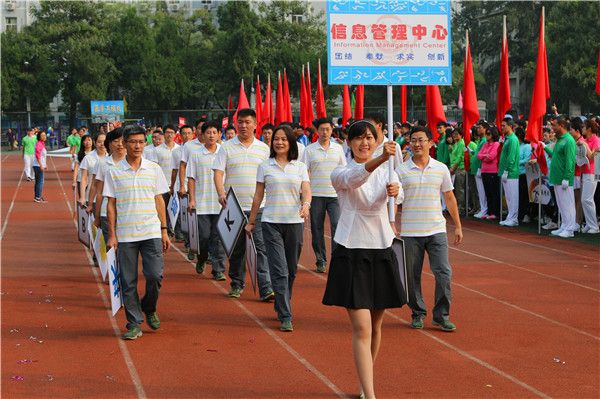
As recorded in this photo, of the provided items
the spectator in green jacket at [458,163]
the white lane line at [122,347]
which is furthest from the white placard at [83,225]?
the spectator in green jacket at [458,163]

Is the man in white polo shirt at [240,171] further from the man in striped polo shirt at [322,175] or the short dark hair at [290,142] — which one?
the man in striped polo shirt at [322,175]

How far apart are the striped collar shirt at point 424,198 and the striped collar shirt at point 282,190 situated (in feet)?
3.47

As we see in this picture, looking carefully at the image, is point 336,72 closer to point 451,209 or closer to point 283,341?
point 451,209

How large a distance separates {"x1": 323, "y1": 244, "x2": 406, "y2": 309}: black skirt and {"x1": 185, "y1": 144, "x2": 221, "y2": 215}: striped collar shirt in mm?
5305

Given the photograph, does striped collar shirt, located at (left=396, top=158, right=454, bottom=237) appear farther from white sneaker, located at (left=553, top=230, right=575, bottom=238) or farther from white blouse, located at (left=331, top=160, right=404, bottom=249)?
white sneaker, located at (left=553, top=230, right=575, bottom=238)

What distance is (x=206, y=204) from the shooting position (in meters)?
11.9

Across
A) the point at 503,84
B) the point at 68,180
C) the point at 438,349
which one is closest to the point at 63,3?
the point at 68,180

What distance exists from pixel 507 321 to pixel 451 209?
1.32 meters

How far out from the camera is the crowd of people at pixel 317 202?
6645 millimetres

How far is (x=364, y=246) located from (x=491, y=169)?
12.3 metres

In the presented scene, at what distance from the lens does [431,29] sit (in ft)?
28.5

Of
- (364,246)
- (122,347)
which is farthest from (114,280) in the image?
(364,246)

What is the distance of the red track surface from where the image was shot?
696 centimetres

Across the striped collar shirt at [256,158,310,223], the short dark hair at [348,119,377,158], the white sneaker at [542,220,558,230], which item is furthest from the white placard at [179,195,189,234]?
the short dark hair at [348,119,377,158]
